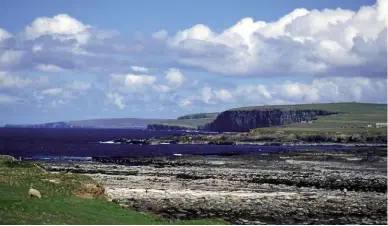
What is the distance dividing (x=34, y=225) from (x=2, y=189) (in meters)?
12.6

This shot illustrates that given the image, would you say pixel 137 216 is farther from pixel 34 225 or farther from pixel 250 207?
pixel 250 207

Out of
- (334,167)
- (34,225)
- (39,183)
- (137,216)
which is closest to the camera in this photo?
(34,225)

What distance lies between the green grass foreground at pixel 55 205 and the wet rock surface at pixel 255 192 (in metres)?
5.32

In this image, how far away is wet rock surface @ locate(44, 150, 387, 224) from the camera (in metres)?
43.6

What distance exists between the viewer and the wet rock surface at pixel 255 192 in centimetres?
4362

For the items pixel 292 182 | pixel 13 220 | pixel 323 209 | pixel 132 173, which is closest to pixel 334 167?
pixel 292 182

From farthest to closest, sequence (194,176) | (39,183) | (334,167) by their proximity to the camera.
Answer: (334,167), (194,176), (39,183)

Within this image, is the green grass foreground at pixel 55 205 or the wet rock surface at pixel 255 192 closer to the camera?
the green grass foreground at pixel 55 205

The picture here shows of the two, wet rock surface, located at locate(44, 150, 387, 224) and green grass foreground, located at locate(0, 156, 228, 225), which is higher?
green grass foreground, located at locate(0, 156, 228, 225)

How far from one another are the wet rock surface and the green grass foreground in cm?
532

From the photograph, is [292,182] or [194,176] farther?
[194,176]

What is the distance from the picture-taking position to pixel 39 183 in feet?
138

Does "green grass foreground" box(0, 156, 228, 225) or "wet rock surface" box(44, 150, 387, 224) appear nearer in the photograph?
"green grass foreground" box(0, 156, 228, 225)

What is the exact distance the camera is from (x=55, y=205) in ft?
111
